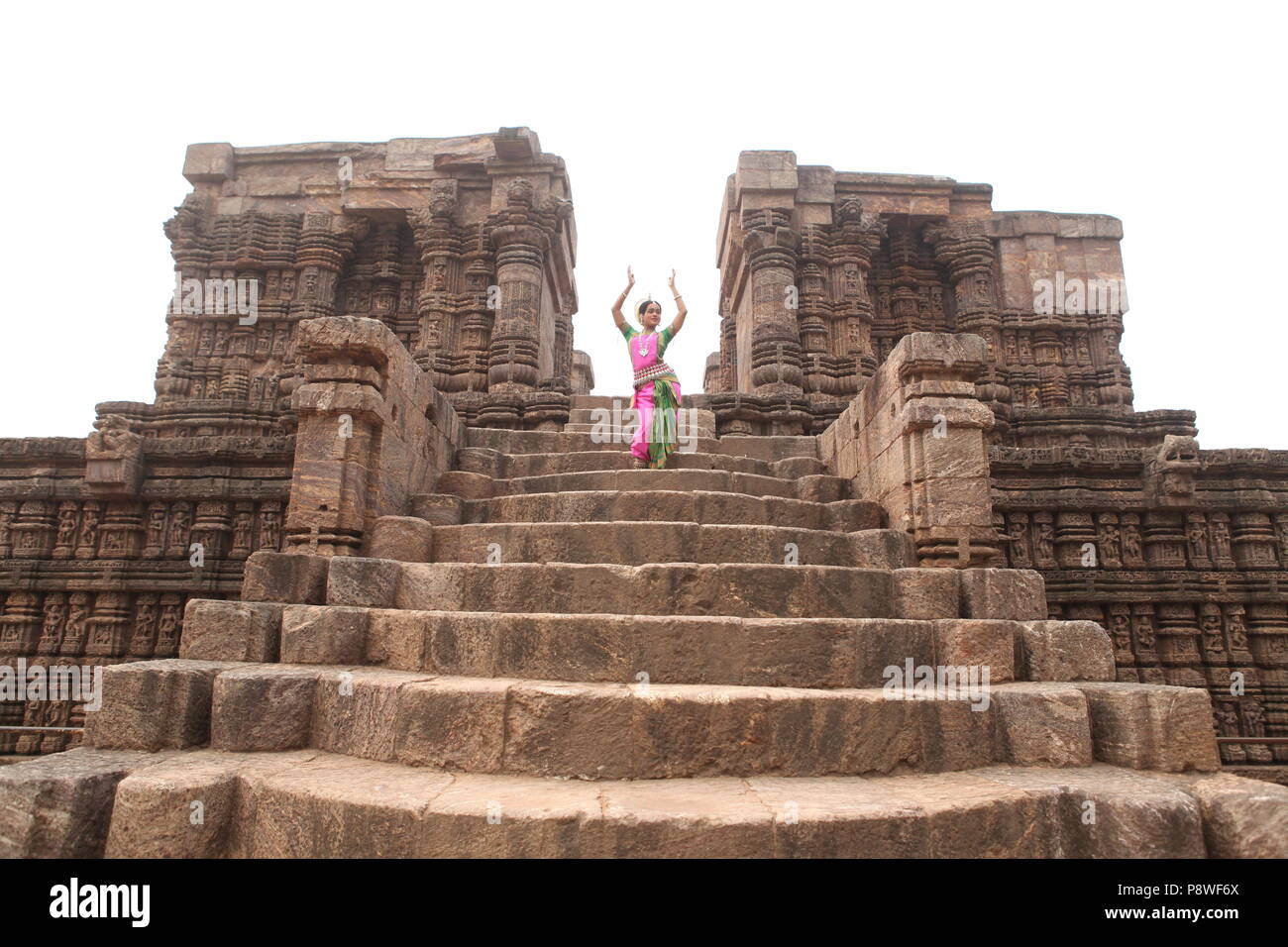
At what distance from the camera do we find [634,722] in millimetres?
3088

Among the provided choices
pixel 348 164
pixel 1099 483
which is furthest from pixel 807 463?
pixel 348 164

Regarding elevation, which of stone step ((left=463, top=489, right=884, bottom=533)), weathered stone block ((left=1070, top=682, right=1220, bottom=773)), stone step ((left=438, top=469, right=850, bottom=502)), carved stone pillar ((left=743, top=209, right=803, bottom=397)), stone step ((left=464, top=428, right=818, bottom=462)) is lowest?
weathered stone block ((left=1070, top=682, right=1220, bottom=773))

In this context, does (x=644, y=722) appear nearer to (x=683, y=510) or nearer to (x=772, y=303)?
(x=683, y=510)

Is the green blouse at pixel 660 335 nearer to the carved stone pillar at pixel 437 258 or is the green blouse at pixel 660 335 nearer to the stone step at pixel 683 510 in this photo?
the stone step at pixel 683 510

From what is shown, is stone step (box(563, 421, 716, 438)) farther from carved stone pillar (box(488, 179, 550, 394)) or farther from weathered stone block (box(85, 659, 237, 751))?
weathered stone block (box(85, 659, 237, 751))

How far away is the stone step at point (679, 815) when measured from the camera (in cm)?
250

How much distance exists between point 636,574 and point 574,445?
409 cm

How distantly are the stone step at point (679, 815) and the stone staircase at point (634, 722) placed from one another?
0.01 metres

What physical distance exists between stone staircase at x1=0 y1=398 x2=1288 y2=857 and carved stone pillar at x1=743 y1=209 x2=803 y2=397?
21.3 ft

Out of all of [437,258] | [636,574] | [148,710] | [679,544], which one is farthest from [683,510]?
[437,258]

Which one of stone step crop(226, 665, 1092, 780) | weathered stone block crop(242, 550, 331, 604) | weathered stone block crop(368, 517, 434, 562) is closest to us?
stone step crop(226, 665, 1092, 780)

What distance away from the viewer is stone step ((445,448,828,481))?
705 centimetres

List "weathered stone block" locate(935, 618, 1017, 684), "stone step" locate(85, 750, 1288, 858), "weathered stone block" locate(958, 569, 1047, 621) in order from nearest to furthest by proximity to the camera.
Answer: "stone step" locate(85, 750, 1288, 858) < "weathered stone block" locate(935, 618, 1017, 684) < "weathered stone block" locate(958, 569, 1047, 621)

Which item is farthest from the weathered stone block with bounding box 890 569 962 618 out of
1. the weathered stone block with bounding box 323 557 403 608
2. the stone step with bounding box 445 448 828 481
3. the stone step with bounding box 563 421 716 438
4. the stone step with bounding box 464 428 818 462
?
the stone step with bounding box 563 421 716 438
